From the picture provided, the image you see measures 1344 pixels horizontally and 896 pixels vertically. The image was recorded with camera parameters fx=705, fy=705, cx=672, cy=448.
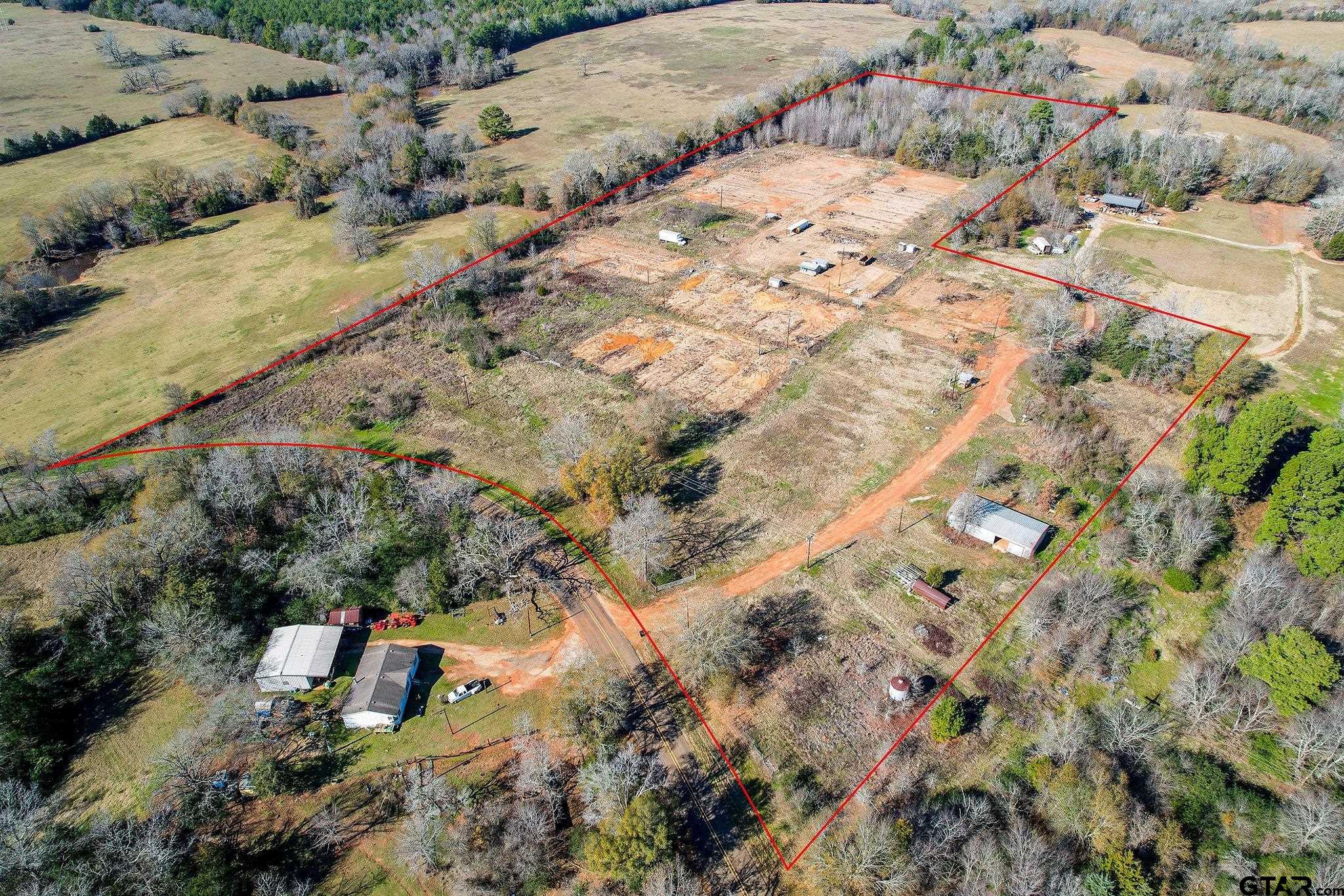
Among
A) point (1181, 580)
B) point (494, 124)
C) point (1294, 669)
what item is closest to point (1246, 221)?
point (1181, 580)

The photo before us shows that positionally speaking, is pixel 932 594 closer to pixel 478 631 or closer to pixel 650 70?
pixel 478 631

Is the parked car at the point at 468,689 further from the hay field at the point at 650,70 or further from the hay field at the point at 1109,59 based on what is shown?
the hay field at the point at 1109,59

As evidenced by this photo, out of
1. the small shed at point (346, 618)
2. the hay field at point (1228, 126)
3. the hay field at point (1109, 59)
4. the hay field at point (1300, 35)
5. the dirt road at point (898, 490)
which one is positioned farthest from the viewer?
the hay field at point (1300, 35)

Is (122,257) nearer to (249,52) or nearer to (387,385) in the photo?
(387,385)

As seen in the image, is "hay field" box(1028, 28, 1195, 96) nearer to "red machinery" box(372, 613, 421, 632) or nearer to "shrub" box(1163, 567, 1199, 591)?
"shrub" box(1163, 567, 1199, 591)

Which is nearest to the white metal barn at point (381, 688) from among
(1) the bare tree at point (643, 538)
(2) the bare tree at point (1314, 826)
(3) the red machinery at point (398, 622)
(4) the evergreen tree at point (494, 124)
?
(3) the red machinery at point (398, 622)

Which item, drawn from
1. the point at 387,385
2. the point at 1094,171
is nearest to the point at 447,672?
the point at 387,385
